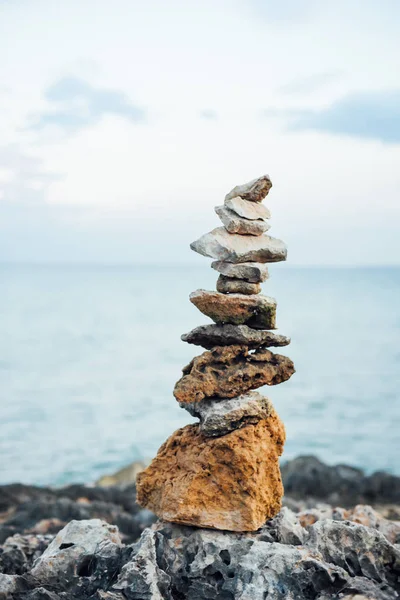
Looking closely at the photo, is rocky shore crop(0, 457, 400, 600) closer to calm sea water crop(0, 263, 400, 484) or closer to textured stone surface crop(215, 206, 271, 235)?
textured stone surface crop(215, 206, 271, 235)

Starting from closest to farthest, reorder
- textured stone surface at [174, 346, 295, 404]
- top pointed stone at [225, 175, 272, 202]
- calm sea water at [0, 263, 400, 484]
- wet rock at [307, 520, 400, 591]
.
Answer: wet rock at [307, 520, 400, 591], textured stone surface at [174, 346, 295, 404], top pointed stone at [225, 175, 272, 202], calm sea water at [0, 263, 400, 484]

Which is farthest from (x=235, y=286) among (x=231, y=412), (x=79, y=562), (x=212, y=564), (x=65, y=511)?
(x=65, y=511)

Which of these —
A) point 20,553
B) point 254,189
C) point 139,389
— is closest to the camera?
point 254,189

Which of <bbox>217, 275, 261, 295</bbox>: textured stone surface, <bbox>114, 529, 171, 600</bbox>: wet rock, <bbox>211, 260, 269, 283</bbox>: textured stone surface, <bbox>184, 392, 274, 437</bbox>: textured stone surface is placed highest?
<bbox>211, 260, 269, 283</bbox>: textured stone surface

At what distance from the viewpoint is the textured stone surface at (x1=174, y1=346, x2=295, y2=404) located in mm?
8492

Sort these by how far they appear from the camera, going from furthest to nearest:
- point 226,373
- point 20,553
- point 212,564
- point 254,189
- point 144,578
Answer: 1. point 20,553
2. point 254,189
3. point 226,373
4. point 212,564
5. point 144,578

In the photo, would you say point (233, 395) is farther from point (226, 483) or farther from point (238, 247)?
point (238, 247)

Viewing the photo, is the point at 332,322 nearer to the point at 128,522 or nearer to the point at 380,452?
the point at 380,452

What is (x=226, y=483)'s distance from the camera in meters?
8.46

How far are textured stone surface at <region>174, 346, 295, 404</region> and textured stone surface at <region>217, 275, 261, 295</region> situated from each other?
2.26ft

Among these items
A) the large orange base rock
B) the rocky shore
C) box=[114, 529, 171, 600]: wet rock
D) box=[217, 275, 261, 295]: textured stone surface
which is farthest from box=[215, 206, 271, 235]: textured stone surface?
box=[114, 529, 171, 600]: wet rock

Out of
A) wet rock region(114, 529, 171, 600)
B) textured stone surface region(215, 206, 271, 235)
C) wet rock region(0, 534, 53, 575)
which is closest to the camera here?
wet rock region(114, 529, 171, 600)

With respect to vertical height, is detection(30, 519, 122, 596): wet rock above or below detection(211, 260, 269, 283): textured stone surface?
below

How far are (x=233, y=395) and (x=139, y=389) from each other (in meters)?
48.0
